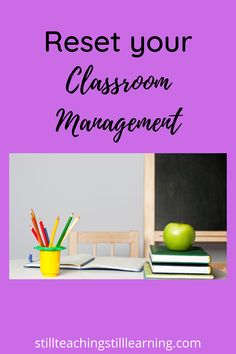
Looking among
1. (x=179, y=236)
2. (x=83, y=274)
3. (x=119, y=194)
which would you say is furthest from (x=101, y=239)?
(x=179, y=236)

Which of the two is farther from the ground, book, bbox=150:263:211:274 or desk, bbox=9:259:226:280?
book, bbox=150:263:211:274

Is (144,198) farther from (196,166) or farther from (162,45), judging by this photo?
(162,45)

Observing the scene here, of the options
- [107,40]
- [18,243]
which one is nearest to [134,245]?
[18,243]

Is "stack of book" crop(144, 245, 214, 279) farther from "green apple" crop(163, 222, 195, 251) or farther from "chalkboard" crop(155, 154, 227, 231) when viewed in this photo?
"chalkboard" crop(155, 154, 227, 231)

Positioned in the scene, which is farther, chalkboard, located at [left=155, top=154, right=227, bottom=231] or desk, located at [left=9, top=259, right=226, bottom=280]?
chalkboard, located at [left=155, top=154, right=227, bottom=231]

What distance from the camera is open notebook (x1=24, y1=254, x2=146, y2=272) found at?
1603 mm

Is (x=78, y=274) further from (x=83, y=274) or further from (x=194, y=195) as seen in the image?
(x=194, y=195)

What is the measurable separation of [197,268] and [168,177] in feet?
4.95

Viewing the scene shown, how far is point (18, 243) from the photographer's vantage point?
2861 millimetres

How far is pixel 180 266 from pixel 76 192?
5.02 feet

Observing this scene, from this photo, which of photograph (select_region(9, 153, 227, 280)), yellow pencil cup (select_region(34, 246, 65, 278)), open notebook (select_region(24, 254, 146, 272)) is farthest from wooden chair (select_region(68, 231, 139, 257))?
yellow pencil cup (select_region(34, 246, 65, 278))

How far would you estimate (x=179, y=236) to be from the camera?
4.76 feet

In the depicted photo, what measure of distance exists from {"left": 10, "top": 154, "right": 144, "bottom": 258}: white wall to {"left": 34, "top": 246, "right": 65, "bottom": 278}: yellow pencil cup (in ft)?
4.54

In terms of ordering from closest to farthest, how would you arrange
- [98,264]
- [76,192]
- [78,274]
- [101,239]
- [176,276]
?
1. [176,276]
2. [78,274]
3. [98,264]
4. [101,239]
5. [76,192]
